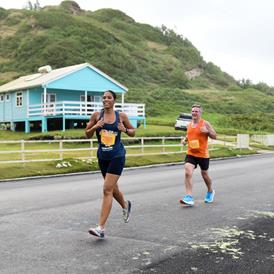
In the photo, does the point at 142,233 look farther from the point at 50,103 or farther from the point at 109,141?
the point at 50,103

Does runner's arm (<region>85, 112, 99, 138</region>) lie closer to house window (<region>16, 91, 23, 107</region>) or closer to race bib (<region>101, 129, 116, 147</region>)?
race bib (<region>101, 129, 116, 147</region>)

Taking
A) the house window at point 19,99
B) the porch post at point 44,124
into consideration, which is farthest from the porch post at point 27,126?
the porch post at point 44,124

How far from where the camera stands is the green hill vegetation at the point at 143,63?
75.1 meters

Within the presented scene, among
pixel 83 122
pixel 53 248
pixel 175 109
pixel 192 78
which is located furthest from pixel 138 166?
pixel 192 78

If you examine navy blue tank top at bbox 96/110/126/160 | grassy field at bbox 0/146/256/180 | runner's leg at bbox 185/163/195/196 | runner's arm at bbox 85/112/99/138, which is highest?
runner's arm at bbox 85/112/99/138

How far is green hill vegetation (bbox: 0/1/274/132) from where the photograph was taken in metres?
75.1

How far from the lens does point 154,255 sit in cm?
612

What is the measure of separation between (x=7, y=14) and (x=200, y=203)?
462 ft

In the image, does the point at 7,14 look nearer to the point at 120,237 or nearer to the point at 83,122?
the point at 83,122

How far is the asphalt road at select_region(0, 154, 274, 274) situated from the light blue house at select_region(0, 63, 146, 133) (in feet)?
88.6

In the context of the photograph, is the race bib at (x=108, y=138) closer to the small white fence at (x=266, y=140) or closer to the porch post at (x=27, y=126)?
the porch post at (x=27, y=126)

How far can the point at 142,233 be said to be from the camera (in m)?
7.36

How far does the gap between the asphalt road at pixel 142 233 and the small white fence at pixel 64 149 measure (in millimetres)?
7144

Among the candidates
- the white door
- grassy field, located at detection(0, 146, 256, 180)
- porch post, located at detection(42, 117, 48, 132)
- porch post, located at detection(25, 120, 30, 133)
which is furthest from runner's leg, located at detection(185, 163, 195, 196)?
porch post, located at detection(25, 120, 30, 133)
